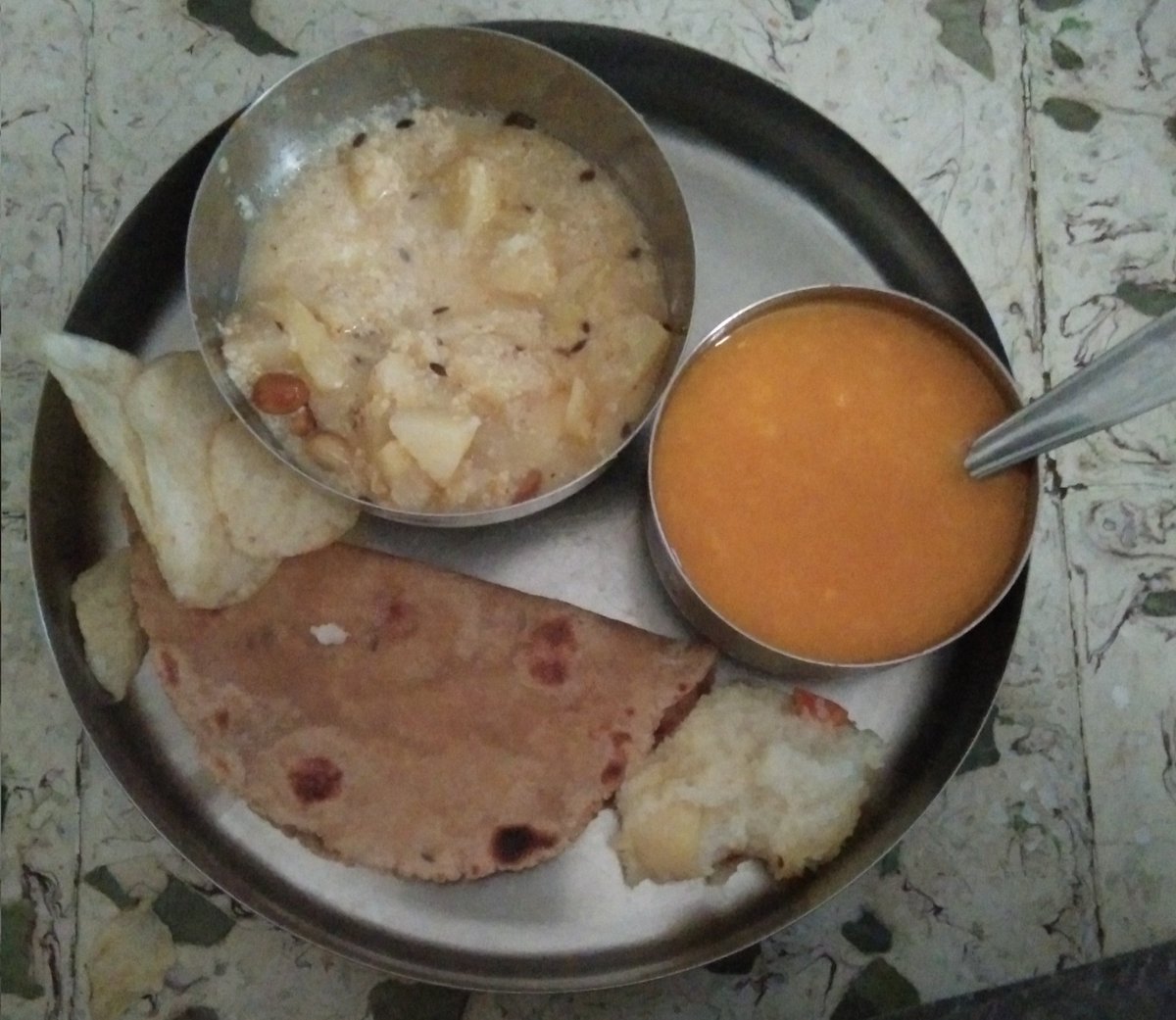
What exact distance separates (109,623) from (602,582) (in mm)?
676

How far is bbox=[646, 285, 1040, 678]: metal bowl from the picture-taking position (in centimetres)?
138

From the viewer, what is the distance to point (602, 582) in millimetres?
1581

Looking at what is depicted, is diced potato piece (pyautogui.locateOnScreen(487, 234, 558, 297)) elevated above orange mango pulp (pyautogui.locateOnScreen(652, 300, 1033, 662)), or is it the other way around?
diced potato piece (pyautogui.locateOnScreen(487, 234, 558, 297))

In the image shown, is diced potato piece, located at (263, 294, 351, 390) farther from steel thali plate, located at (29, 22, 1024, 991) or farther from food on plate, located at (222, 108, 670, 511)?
steel thali plate, located at (29, 22, 1024, 991)

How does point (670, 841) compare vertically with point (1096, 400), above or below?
below

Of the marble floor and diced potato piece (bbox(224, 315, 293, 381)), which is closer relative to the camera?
diced potato piece (bbox(224, 315, 293, 381))

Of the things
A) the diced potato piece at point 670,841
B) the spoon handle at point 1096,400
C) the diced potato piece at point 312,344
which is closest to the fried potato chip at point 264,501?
the diced potato piece at point 312,344

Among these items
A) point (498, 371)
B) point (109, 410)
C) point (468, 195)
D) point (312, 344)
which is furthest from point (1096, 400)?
point (109, 410)

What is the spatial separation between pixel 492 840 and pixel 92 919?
0.61 metres

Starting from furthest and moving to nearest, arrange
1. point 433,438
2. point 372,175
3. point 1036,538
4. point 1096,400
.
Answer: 1. point 1036,538
2. point 372,175
3. point 433,438
4. point 1096,400

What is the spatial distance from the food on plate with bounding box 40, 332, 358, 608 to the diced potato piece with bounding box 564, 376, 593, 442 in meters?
0.33

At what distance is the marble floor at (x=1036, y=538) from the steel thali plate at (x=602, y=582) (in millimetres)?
A: 124

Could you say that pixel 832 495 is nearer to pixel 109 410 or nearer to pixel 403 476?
pixel 403 476

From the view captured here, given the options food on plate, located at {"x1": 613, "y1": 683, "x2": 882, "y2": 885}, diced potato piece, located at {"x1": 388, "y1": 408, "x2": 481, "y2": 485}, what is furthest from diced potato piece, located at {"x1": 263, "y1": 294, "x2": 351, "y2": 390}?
food on plate, located at {"x1": 613, "y1": 683, "x2": 882, "y2": 885}
